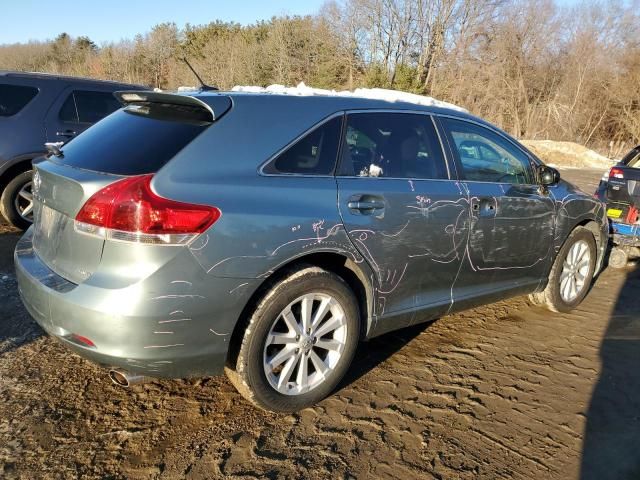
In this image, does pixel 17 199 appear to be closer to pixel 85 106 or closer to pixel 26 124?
pixel 26 124

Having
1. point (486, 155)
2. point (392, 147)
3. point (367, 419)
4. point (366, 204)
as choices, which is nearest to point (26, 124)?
point (392, 147)

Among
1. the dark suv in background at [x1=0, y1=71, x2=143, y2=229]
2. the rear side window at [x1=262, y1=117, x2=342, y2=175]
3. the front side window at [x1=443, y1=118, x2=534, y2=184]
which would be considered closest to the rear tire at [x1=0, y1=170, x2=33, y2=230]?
the dark suv in background at [x1=0, y1=71, x2=143, y2=229]

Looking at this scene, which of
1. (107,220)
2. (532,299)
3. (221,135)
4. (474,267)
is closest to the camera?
(107,220)

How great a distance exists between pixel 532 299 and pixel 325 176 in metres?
2.91

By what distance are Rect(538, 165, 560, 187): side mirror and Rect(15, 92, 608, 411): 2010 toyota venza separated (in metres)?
0.75

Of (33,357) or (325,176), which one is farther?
(33,357)

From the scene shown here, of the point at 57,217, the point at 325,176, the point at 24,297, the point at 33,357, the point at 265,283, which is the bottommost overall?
the point at 33,357

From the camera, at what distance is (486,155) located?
157 inches

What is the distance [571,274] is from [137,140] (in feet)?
13.0

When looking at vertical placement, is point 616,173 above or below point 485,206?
above

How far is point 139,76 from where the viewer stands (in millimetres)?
46719

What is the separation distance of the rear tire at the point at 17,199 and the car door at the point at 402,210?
4754mm

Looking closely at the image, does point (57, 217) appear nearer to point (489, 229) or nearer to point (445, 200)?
point (445, 200)

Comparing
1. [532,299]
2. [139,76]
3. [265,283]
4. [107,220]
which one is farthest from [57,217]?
[139,76]
